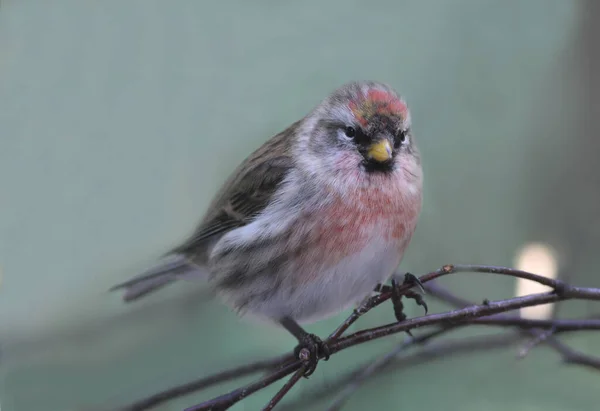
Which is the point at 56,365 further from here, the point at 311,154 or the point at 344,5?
the point at 344,5

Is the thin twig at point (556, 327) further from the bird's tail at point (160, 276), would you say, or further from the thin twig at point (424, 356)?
the bird's tail at point (160, 276)

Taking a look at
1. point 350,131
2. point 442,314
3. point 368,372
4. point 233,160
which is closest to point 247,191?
point 233,160

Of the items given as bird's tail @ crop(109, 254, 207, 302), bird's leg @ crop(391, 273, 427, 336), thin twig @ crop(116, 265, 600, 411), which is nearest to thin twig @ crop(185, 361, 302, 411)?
thin twig @ crop(116, 265, 600, 411)

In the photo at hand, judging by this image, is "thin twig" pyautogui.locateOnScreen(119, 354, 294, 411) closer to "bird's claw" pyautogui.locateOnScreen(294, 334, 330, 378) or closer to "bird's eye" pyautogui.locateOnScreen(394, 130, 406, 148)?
"bird's claw" pyautogui.locateOnScreen(294, 334, 330, 378)

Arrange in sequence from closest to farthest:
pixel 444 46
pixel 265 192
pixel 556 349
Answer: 1. pixel 556 349
2. pixel 265 192
3. pixel 444 46

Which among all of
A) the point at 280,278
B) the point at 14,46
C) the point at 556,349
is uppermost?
the point at 14,46

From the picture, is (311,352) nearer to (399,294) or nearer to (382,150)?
(399,294)

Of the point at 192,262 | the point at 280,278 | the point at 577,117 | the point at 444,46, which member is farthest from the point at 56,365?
the point at 577,117
